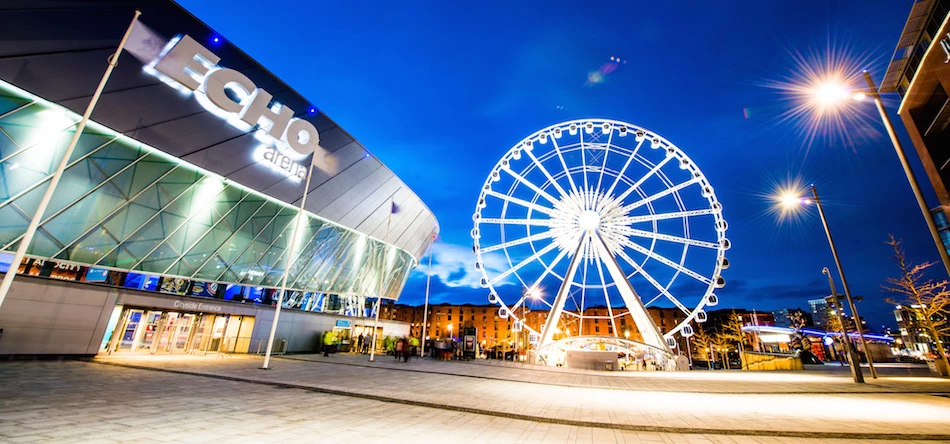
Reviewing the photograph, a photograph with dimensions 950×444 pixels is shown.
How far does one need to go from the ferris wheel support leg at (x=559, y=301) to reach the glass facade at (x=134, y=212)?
18062 millimetres

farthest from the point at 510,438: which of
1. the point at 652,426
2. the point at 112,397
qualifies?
the point at 112,397

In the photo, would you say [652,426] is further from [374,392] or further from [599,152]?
[599,152]

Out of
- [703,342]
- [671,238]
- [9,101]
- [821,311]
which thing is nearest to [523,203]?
[671,238]

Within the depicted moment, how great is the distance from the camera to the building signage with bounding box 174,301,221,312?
774 inches

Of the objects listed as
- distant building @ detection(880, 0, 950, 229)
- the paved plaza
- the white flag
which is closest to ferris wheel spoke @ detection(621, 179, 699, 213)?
distant building @ detection(880, 0, 950, 229)

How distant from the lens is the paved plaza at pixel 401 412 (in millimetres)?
5406

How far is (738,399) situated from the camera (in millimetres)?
10672

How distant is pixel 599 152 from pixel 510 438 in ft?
92.4

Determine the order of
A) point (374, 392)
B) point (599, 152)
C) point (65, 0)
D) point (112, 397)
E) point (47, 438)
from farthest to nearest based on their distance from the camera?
point (599, 152) → point (65, 0) → point (374, 392) → point (112, 397) → point (47, 438)

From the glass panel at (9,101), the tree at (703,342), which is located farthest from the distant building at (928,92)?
the tree at (703,342)

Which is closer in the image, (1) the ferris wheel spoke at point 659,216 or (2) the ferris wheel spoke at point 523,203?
(1) the ferris wheel spoke at point 659,216

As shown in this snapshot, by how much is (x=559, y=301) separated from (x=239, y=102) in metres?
24.9

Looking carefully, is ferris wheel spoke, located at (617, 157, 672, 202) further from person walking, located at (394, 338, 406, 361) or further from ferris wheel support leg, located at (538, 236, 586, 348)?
person walking, located at (394, 338, 406, 361)

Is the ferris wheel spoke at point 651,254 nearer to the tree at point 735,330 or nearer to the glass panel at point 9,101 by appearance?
the tree at point 735,330
